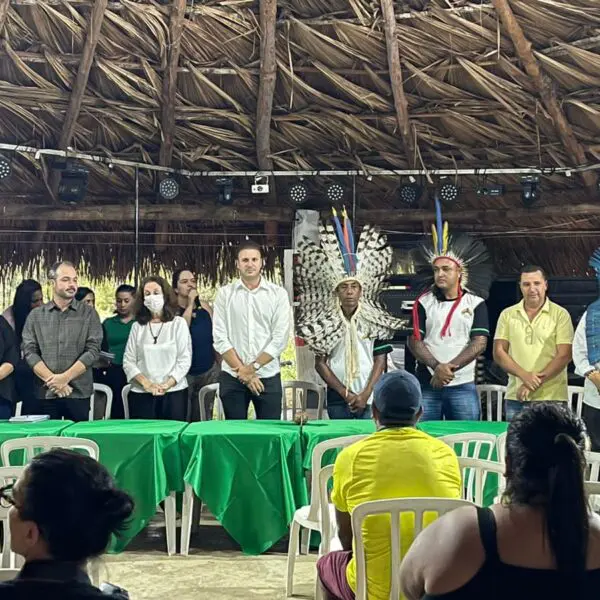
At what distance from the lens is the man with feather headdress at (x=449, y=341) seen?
17.5 feet

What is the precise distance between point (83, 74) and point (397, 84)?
2.26 m

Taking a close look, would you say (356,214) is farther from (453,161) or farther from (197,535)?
(197,535)

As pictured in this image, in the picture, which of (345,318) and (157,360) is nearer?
(345,318)

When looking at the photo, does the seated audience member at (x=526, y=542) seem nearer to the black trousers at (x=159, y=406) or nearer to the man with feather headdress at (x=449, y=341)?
the man with feather headdress at (x=449, y=341)

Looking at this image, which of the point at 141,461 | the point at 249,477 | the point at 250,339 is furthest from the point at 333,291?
the point at 141,461

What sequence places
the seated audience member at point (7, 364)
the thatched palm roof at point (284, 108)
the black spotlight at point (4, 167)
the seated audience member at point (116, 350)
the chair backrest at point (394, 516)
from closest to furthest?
the chair backrest at point (394, 516) < the seated audience member at point (7, 364) < the seated audience member at point (116, 350) < the thatched palm roof at point (284, 108) < the black spotlight at point (4, 167)

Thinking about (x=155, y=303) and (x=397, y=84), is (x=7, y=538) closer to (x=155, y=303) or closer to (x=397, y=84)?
(x=155, y=303)

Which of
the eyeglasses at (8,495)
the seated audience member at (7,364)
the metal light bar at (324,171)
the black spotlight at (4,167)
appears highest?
the metal light bar at (324,171)

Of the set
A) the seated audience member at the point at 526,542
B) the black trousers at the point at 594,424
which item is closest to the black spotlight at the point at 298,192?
the black trousers at the point at 594,424

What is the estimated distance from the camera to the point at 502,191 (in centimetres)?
765

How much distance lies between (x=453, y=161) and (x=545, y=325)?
115 inches

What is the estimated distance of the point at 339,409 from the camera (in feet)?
17.5

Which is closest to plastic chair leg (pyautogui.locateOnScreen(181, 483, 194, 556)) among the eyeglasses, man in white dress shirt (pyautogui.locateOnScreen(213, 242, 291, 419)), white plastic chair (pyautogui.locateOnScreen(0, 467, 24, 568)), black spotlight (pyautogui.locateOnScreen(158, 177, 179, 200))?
man in white dress shirt (pyautogui.locateOnScreen(213, 242, 291, 419))

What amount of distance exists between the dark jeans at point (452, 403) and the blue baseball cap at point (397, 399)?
2.40 m
